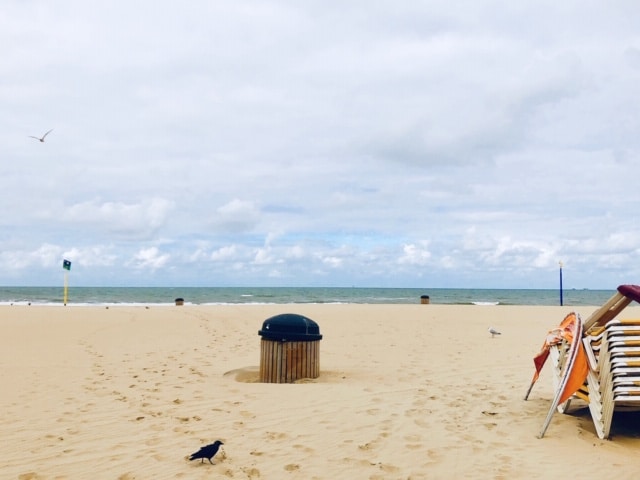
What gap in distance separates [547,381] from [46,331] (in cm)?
1411

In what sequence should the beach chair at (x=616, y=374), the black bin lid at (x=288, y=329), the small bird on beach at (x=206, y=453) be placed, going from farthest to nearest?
the black bin lid at (x=288, y=329), the beach chair at (x=616, y=374), the small bird on beach at (x=206, y=453)

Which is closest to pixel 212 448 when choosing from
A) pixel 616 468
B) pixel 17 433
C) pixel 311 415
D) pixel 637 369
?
pixel 311 415

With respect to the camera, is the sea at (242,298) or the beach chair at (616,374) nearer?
the beach chair at (616,374)

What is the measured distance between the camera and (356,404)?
6.86 m

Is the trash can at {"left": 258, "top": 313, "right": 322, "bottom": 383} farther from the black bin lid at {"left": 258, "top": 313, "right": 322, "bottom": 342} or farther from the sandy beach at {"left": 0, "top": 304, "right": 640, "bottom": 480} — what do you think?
the sandy beach at {"left": 0, "top": 304, "right": 640, "bottom": 480}

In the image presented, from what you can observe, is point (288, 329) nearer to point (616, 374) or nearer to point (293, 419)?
point (293, 419)

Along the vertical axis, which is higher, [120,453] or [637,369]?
[637,369]

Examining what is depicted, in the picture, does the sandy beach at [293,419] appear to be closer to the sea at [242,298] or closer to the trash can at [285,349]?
the trash can at [285,349]

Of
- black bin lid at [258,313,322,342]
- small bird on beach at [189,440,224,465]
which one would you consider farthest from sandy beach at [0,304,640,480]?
black bin lid at [258,313,322,342]

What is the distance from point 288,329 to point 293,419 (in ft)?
7.60

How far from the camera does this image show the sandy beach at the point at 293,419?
15.7ft

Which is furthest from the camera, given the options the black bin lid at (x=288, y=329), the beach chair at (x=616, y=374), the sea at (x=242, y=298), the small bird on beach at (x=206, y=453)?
the sea at (x=242, y=298)

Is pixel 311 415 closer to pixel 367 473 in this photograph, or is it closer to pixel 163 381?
pixel 367 473

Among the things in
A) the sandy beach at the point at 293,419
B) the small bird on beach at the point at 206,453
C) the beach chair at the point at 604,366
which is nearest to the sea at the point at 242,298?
the sandy beach at the point at 293,419
